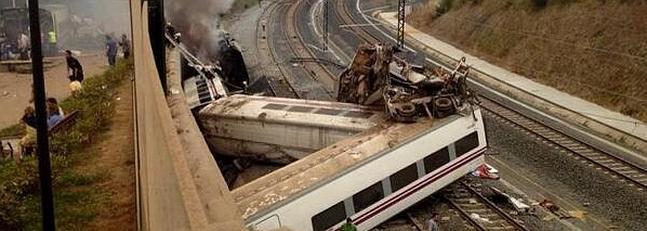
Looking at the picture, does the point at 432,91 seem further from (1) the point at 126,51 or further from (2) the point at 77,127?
(1) the point at 126,51

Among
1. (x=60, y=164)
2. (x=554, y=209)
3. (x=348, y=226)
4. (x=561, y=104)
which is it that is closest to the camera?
(x=348, y=226)

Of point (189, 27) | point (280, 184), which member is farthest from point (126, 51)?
point (280, 184)

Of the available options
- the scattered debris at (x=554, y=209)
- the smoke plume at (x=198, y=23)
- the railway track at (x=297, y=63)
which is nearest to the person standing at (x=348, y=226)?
the scattered debris at (x=554, y=209)

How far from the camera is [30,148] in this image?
52.6 feet

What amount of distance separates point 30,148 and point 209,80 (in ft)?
32.1

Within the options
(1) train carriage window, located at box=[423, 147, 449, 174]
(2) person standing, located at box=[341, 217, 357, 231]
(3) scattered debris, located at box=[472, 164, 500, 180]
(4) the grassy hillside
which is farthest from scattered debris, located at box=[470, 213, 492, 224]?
(4) the grassy hillside

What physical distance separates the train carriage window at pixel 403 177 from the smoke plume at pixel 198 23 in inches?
836

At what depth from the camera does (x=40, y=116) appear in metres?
10.3

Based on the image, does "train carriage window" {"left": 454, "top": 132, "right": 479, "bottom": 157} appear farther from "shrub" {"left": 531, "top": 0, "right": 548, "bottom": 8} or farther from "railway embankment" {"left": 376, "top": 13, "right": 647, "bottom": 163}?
"shrub" {"left": 531, "top": 0, "right": 548, "bottom": 8}

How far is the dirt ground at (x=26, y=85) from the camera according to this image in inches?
1012

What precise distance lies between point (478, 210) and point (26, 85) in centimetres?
2031

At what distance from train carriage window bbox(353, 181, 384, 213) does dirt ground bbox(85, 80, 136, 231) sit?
4683mm

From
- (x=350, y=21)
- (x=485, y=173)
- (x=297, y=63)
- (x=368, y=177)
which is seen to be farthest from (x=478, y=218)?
(x=350, y=21)

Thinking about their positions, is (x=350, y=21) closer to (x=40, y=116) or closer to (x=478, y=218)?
(x=478, y=218)
